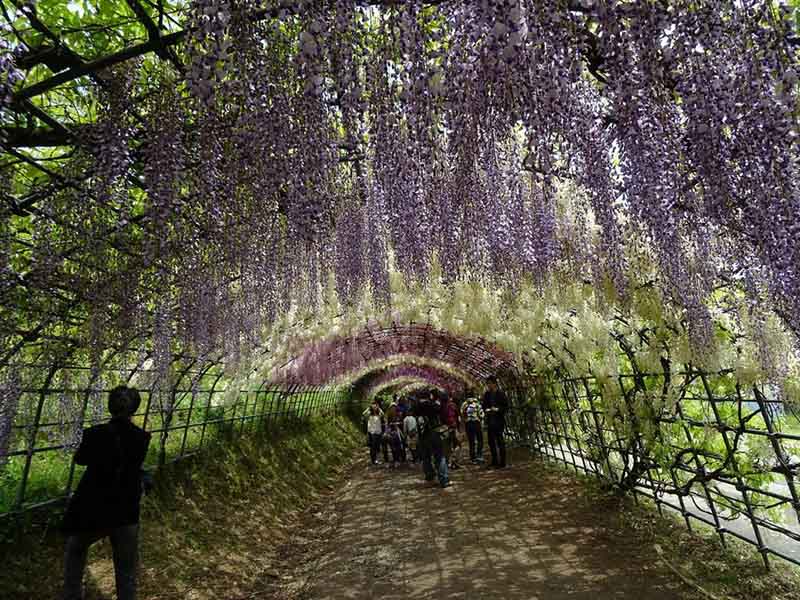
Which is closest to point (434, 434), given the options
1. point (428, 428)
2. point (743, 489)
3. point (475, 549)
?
point (428, 428)

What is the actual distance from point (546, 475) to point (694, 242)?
25.5 ft

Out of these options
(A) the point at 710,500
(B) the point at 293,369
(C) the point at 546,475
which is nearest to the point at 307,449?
(B) the point at 293,369

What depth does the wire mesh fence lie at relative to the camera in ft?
15.3

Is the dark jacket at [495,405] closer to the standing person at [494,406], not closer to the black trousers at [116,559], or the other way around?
the standing person at [494,406]

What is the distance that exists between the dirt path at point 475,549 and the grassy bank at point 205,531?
647 mm

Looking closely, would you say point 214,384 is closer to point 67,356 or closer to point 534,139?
point 67,356

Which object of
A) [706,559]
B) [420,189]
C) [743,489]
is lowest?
[706,559]

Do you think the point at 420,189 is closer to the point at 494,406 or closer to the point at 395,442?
the point at 494,406

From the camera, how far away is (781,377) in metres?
4.47

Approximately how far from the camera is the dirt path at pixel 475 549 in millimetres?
5066

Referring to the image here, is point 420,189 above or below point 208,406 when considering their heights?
above

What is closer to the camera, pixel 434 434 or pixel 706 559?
pixel 706 559

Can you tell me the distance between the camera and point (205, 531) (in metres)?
7.57

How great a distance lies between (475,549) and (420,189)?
14.5ft
